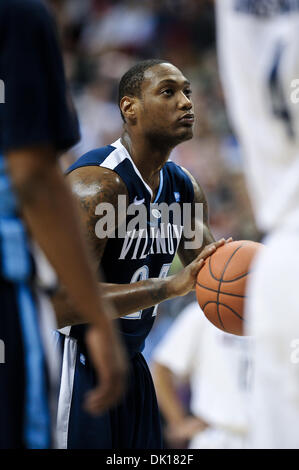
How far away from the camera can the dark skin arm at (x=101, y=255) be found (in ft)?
10.8

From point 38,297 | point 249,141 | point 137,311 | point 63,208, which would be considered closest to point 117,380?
point 38,297

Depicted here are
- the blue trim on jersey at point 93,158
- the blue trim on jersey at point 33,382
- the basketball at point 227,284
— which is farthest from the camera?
the blue trim on jersey at point 93,158

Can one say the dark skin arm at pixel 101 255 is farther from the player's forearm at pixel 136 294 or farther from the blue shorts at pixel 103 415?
the blue shorts at pixel 103 415

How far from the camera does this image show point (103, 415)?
3.54 meters

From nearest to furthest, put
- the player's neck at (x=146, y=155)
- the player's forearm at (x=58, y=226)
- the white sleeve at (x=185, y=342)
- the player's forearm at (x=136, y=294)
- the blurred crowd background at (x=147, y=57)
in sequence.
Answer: the player's forearm at (x=58, y=226), the player's forearm at (x=136, y=294), the player's neck at (x=146, y=155), the white sleeve at (x=185, y=342), the blurred crowd background at (x=147, y=57)

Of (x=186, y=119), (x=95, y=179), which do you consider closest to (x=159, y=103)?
(x=186, y=119)

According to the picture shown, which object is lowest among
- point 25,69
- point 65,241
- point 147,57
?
point 65,241

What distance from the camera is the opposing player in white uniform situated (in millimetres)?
5379

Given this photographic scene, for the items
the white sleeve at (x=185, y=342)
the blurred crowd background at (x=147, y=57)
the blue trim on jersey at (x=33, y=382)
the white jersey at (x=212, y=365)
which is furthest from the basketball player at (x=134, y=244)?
the blurred crowd background at (x=147, y=57)

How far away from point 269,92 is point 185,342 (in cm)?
401

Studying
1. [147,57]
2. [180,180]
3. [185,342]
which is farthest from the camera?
[147,57]

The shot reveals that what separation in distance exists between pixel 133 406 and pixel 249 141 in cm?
208

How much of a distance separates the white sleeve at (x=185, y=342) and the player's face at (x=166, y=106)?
242 centimetres

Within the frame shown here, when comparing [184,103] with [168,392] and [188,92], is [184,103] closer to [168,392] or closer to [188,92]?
[188,92]
